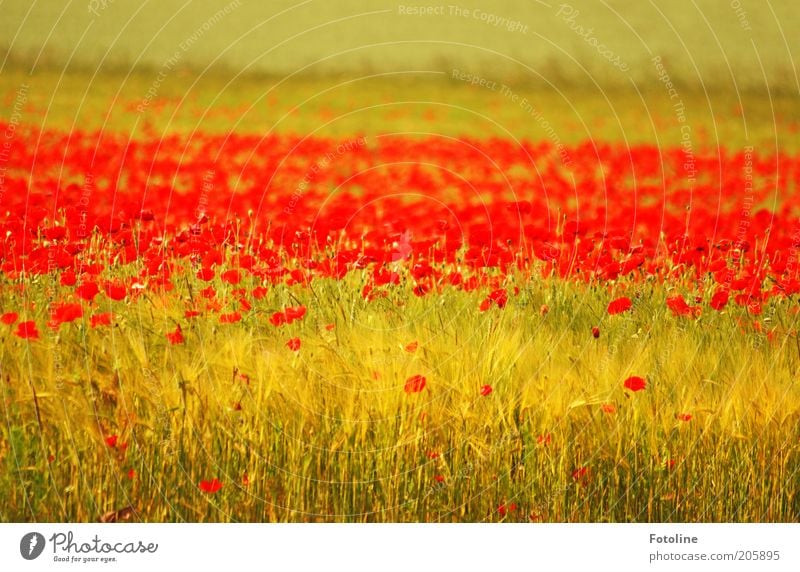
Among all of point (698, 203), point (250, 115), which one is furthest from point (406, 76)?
point (698, 203)

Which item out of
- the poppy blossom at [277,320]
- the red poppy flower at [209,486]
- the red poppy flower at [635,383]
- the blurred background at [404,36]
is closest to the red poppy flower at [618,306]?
the red poppy flower at [635,383]

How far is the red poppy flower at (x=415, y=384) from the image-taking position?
13.5 ft

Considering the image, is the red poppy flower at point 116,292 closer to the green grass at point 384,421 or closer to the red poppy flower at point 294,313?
the green grass at point 384,421

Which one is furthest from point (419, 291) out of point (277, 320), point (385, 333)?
point (277, 320)

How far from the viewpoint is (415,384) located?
4141 mm

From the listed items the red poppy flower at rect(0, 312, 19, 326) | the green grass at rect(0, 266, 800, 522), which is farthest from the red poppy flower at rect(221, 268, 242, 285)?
the red poppy flower at rect(0, 312, 19, 326)

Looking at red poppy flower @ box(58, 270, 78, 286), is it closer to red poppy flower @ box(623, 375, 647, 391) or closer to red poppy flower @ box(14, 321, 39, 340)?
red poppy flower @ box(14, 321, 39, 340)

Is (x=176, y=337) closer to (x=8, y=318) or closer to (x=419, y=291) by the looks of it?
(x=8, y=318)

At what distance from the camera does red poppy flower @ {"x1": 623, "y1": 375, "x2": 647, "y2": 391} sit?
14.1ft

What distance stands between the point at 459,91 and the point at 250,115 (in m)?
0.97

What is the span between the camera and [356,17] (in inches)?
189

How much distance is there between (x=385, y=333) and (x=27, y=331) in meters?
1.32

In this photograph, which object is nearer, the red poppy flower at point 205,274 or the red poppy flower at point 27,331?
the red poppy flower at point 27,331
